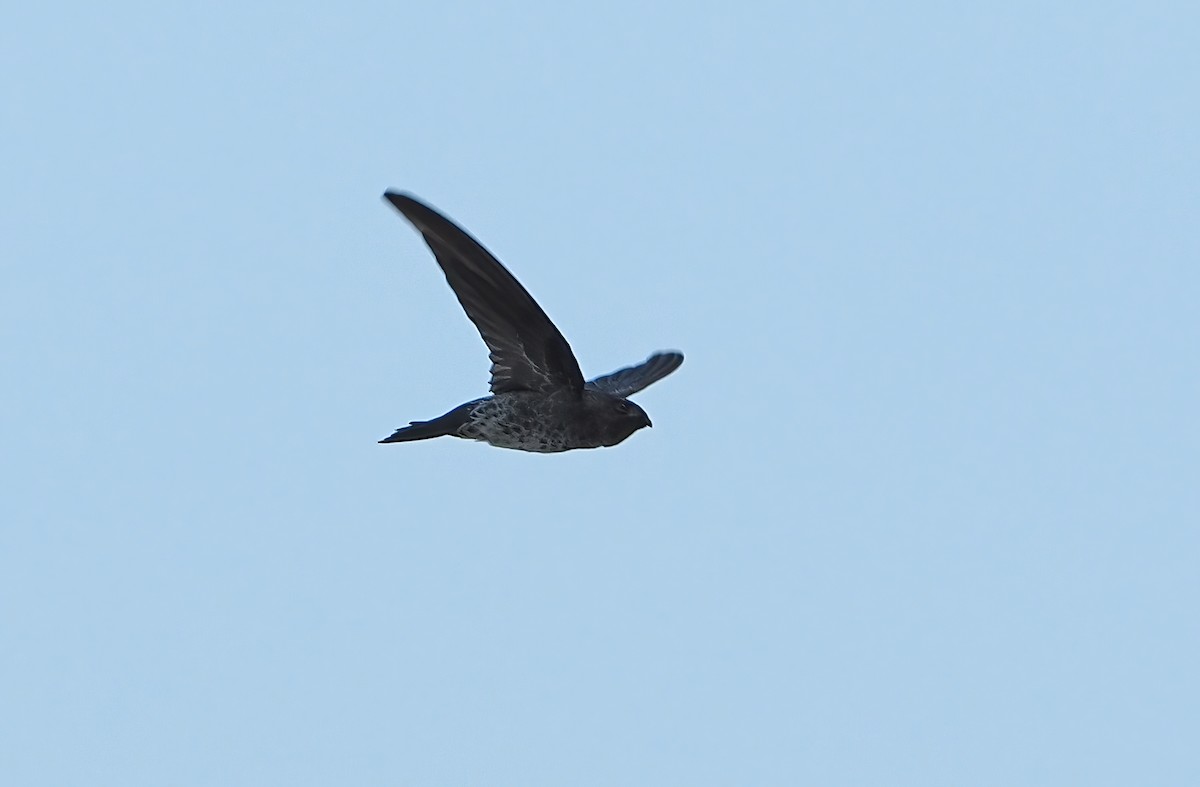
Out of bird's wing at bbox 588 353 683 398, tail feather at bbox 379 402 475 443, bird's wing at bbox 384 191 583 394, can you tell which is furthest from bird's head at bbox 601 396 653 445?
bird's wing at bbox 588 353 683 398

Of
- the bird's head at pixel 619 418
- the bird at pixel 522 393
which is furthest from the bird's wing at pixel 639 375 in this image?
the bird at pixel 522 393

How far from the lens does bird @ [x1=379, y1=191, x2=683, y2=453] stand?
10.0 m

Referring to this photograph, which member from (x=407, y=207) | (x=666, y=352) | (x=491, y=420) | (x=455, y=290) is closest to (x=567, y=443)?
(x=491, y=420)

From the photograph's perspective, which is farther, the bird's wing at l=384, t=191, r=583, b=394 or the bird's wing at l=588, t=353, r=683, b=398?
the bird's wing at l=588, t=353, r=683, b=398

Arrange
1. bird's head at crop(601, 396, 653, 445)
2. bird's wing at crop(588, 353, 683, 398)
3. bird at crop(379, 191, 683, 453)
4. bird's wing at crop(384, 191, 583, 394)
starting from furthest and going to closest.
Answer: bird's wing at crop(588, 353, 683, 398)
bird's head at crop(601, 396, 653, 445)
bird at crop(379, 191, 683, 453)
bird's wing at crop(384, 191, 583, 394)

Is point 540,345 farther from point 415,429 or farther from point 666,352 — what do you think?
point 666,352

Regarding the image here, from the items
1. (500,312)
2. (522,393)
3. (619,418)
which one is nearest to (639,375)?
(619,418)

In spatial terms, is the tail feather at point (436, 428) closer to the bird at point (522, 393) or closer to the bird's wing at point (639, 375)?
the bird at point (522, 393)

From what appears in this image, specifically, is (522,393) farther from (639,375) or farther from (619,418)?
(639,375)

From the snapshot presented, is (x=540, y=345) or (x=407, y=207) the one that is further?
(x=540, y=345)

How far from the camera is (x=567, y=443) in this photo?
35.4ft

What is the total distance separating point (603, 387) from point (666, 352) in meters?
1.23

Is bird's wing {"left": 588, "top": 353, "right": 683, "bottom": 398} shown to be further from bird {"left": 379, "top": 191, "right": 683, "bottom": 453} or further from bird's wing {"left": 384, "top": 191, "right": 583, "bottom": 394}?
bird's wing {"left": 384, "top": 191, "right": 583, "bottom": 394}

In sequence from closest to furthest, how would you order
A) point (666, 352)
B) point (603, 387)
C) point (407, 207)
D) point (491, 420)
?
point (407, 207) < point (491, 420) < point (603, 387) < point (666, 352)
